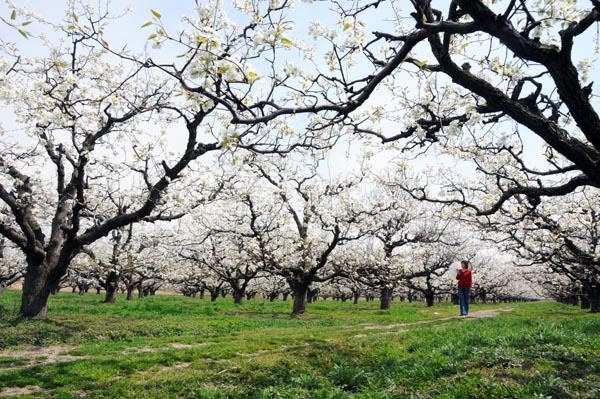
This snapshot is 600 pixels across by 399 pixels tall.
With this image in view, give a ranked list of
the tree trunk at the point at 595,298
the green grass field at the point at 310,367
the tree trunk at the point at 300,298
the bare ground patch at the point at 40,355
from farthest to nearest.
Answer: the tree trunk at the point at 595,298
the tree trunk at the point at 300,298
the bare ground patch at the point at 40,355
the green grass field at the point at 310,367

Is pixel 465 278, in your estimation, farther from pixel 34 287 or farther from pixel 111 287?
pixel 111 287

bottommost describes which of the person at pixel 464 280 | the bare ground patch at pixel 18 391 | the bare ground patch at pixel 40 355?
the bare ground patch at pixel 40 355

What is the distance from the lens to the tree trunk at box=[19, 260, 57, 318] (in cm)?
1345

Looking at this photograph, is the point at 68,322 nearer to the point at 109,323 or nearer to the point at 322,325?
the point at 109,323

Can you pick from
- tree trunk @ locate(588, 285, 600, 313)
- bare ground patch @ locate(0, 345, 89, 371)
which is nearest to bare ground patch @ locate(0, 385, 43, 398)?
bare ground patch @ locate(0, 345, 89, 371)

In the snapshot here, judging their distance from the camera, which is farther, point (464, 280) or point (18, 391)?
point (464, 280)

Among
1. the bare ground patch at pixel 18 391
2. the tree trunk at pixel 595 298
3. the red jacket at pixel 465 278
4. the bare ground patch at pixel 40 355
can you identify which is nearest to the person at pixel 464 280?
the red jacket at pixel 465 278

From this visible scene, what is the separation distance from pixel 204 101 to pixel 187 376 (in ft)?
15.3

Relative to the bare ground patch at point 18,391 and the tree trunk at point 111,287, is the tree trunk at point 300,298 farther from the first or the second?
the bare ground patch at point 18,391

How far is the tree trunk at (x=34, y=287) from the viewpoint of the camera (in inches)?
530

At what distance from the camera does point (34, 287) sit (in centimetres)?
1348

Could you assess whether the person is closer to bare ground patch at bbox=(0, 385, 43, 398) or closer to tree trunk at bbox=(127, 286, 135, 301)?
bare ground patch at bbox=(0, 385, 43, 398)

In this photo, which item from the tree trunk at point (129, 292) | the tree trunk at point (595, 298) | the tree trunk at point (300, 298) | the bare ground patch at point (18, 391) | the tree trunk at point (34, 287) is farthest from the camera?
the tree trunk at point (129, 292)

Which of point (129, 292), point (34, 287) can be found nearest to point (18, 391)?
point (34, 287)
